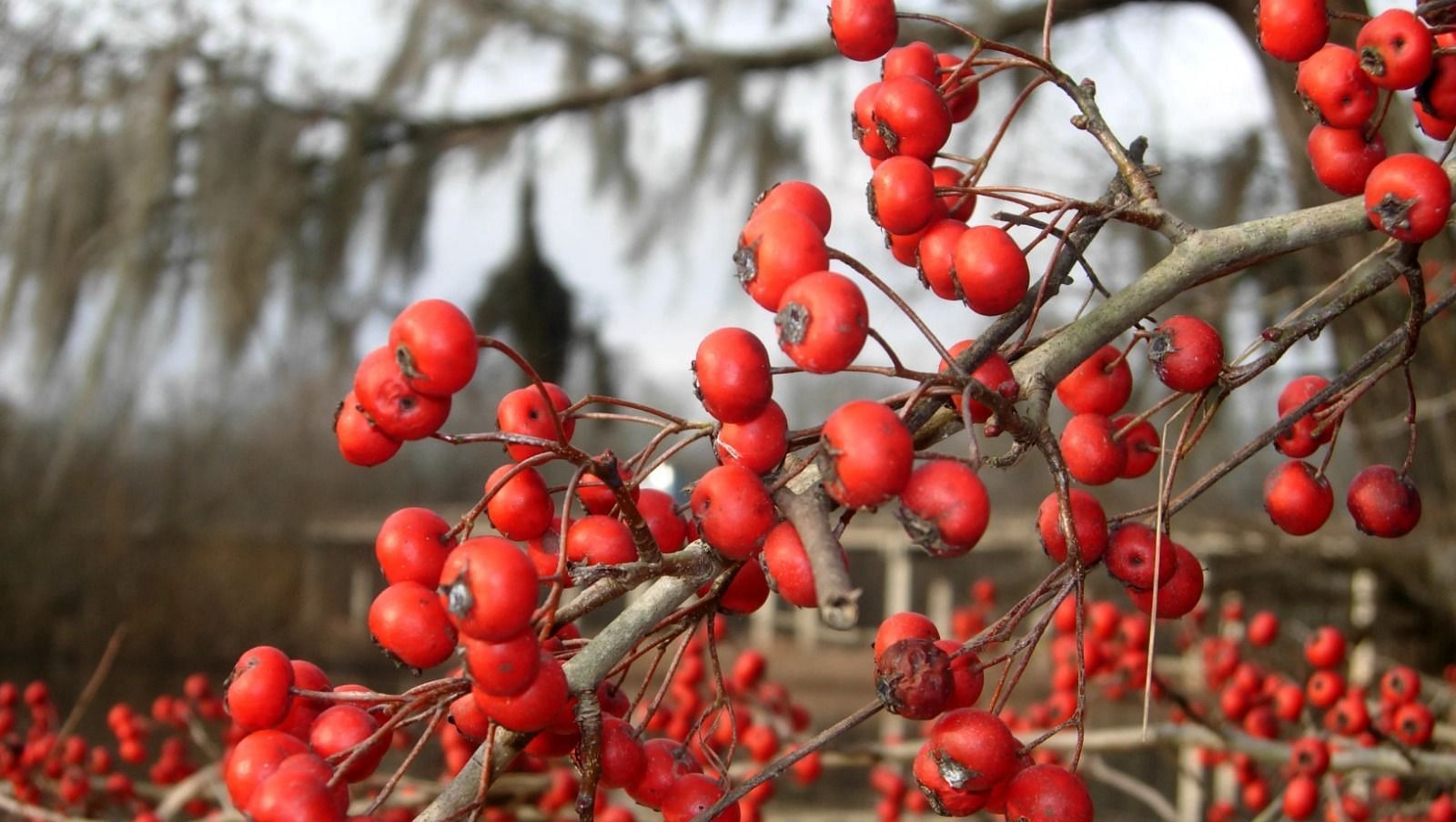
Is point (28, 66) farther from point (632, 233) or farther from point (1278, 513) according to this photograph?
point (1278, 513)

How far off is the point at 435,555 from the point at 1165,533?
30 cm

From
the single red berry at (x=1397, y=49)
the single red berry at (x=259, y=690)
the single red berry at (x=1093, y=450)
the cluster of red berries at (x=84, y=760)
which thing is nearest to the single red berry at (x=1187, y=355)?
the single red berry at (x=1093, y=450)

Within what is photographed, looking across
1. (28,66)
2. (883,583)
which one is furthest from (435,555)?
(883,583)

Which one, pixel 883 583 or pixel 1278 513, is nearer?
pixel 1278 513

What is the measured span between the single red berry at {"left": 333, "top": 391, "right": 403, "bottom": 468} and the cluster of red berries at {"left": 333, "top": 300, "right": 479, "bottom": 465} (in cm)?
1

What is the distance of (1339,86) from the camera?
513 millimetres

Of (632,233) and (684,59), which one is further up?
(684,59)

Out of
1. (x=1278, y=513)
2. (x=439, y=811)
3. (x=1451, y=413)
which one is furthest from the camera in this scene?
(x=1451, y=413)

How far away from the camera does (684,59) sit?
10.9 feet

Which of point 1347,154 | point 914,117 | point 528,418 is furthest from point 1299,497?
point 528,418

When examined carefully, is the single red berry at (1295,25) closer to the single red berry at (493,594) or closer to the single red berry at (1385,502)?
the single red berry at (1385,502)

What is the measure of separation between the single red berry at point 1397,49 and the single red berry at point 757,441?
30 centimetres

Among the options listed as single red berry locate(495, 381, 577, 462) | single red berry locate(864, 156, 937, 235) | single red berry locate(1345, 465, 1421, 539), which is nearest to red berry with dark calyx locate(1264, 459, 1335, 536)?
single red berry locate(1345, 465, 1421, 539)

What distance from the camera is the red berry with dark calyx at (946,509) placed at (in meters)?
0.38
